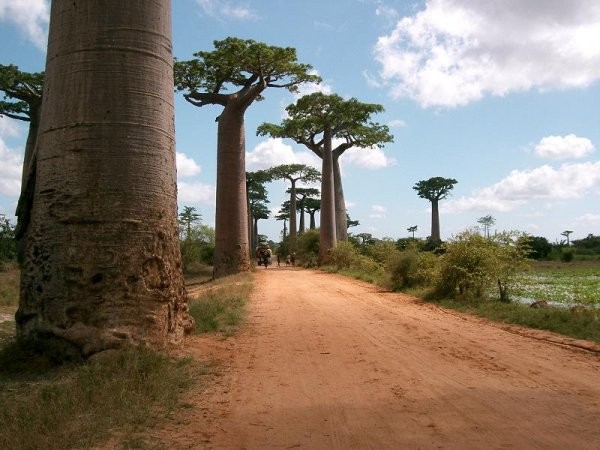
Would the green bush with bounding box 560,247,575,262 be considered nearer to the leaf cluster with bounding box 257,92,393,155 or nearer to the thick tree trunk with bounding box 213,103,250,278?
the leaf cluster with bounding box 257,92,393,155

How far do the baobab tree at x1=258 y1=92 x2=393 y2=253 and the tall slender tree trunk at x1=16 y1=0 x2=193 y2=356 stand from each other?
62.3 feet

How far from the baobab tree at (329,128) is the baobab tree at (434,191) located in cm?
1954

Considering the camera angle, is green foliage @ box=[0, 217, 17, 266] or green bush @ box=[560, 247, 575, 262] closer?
green foliage @ box=[0, 217, 17, 266]

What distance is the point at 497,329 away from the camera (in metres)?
6.73

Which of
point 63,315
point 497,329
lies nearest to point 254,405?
point 63,315

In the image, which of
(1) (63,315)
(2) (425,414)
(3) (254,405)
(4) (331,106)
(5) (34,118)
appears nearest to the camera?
(2) (425,414)

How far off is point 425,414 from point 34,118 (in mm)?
20579

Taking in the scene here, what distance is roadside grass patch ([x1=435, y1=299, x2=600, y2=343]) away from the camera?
→ 6.33 metres

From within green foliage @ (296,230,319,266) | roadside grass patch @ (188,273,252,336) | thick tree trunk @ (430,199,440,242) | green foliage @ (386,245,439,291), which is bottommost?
roadside grass patch @ (188,273,252,336)

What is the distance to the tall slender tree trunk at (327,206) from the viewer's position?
23.6 m

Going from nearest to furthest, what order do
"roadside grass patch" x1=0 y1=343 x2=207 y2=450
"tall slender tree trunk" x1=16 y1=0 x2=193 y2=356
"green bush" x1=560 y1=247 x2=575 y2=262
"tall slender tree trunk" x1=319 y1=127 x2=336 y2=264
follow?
"roadside grass patch" x1=0 y1=343 x2=207 y2=450
"tall slender tree trunk" x1=16 y1=0 x2=193 y2=356
"tall slender tree trunk" x1=319 y1=127 x2=336 y2=264
"green bush" x1=560 y1=247 x2=575 y2=262

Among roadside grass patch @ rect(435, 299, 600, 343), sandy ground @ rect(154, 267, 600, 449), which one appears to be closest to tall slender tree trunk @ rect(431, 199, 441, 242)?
roadside grass patch @ rect(435, 299, 600, 343)

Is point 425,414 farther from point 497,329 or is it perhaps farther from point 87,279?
point 497,329

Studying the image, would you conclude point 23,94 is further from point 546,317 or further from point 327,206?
point 546,317
